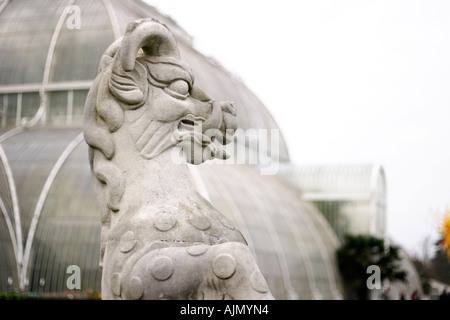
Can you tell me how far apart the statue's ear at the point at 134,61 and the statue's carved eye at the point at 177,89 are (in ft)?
0.62

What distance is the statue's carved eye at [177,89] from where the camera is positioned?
567 cm

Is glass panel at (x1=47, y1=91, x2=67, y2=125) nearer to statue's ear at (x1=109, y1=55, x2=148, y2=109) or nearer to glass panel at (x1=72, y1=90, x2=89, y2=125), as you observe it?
glass panel at (x1=72, y1=90, x2=89, y2=125)

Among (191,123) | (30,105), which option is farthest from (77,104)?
(191,123)

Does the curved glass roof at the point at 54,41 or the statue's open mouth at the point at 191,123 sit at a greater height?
the curved glass roof at the point at 54,41

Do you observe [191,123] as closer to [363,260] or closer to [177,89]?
[177,89]

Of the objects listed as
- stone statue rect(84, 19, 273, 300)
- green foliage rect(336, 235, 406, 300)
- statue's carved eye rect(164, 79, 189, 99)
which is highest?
statue's carved eye rect(164, 79, 189, 99)

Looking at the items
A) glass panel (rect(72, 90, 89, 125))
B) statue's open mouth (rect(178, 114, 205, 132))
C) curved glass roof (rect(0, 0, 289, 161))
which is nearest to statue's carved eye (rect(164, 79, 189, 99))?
statue's open mouth (rect(178, 114, 205, 132))

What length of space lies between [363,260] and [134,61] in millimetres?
33542

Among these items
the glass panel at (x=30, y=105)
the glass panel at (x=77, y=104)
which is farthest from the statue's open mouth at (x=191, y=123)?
the glass panel at (x=30, y=105)

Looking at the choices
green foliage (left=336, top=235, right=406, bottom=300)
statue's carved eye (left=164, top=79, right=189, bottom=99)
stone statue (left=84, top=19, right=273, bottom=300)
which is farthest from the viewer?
green foliage (left=336, top=235, right=406, bottom=300)

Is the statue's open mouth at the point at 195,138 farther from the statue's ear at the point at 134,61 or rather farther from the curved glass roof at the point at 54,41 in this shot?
the curved glass roof at the point at 54,41

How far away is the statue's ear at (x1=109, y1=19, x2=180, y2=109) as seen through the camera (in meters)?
5.43

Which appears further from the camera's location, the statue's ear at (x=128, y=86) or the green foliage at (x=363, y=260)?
the green foliage at (x=363, y=260)
